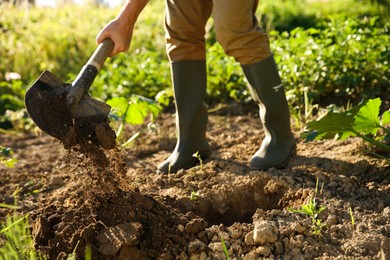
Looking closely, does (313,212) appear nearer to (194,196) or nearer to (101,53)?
(194,196)

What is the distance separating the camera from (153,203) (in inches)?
106

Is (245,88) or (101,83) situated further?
(101,83)

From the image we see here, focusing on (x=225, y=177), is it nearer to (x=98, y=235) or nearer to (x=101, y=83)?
(x=98, y=235)

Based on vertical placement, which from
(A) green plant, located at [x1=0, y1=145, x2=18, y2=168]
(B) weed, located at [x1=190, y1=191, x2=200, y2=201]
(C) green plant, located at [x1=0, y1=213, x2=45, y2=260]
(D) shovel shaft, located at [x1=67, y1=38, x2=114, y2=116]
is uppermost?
(D) shovel shaft, located at [x1=67, y1=38, x2=114, y2=116]

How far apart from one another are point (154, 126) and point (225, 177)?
3.19 feet

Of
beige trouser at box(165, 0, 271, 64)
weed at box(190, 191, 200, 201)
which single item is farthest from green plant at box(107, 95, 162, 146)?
weed at box(190, 191, 200, 201)

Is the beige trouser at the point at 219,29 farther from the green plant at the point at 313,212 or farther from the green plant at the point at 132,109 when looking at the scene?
the green plant at the point at 313,212

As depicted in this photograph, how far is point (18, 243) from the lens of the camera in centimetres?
262

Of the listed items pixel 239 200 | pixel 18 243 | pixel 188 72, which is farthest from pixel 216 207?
pixel 18 243

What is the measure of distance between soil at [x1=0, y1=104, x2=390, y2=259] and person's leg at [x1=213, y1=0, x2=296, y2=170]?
0.35ft

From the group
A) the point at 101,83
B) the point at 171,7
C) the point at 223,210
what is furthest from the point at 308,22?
the point at 223,210

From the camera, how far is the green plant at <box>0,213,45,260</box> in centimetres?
245

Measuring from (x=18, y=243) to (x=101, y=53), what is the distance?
2.96 feet

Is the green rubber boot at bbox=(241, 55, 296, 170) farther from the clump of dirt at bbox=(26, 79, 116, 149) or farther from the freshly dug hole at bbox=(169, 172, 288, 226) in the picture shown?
the clump of dirt at bbox=(26, 79, 116, 149)
